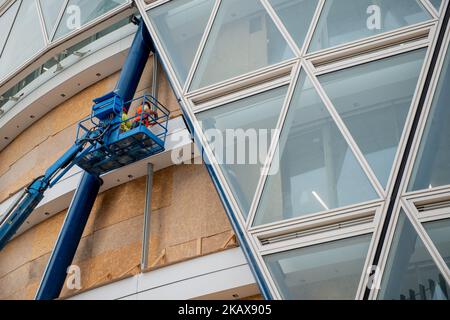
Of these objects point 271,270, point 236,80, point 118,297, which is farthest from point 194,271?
point 236,80

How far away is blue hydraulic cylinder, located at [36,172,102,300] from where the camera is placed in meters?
19.8

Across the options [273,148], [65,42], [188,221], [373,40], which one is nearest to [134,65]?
[65,42]

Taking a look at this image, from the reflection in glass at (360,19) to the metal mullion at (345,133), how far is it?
0.94m

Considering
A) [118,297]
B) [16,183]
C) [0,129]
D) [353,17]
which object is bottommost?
[118,297]

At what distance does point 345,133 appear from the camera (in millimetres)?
14820

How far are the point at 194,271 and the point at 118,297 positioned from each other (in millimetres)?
2276

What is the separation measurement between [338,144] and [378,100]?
1350 millimetres

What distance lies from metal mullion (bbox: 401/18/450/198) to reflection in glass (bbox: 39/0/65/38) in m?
15.0

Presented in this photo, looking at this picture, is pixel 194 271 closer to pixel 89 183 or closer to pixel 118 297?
pixel 118 297

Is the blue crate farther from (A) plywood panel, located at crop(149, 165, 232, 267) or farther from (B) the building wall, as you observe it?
(A) plywood panel, located at crop(149, 165, 232, 267)

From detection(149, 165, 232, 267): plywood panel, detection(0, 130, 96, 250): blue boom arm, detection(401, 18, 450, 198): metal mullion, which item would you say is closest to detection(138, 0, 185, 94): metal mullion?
→ detection(149, 165, 232, 267): plywood panel

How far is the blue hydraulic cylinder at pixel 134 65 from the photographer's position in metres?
21.6

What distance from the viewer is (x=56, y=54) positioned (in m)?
24.7

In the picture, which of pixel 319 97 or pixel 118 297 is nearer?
pixel 319 97
